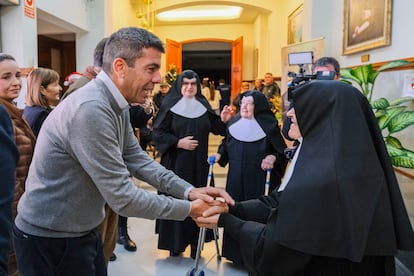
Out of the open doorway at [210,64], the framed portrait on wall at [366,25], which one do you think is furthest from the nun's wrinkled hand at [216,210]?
the open doorway at [210,64]

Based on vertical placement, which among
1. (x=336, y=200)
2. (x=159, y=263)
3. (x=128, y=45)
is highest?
(x=128, y=45)

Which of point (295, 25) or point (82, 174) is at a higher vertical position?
point (295, 25)

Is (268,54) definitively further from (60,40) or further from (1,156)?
(1,156)

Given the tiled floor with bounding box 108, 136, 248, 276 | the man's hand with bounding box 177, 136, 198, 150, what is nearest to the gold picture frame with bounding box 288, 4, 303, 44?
the man's hand with bounding box 177, 136, 198, 150

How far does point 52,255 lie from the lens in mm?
1306

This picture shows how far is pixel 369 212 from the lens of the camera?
1.13m

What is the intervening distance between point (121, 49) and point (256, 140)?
1742mm

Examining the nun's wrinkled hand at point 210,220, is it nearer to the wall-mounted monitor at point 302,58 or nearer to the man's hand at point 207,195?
the man's hand at point 207,195

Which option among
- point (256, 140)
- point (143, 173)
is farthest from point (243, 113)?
point (143, 173)

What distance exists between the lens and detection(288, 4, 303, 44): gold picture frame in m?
7.22

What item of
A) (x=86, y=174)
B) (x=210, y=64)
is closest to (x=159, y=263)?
(x=86, y=174)

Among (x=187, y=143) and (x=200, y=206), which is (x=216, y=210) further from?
(x=187, y=143)

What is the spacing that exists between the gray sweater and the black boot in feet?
6.58

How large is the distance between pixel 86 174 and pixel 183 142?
5.82 feet
